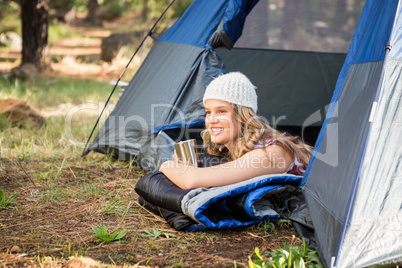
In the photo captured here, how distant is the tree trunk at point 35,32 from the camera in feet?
23.1

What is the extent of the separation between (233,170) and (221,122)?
0.35 metres

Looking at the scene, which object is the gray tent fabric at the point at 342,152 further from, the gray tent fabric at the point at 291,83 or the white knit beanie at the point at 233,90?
the gray tent fabric at the point at 291,83

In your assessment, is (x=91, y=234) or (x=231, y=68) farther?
(x=231, y=68)

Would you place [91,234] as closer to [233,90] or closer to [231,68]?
[233,90]

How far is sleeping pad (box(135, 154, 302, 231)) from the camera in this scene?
2.26 meters

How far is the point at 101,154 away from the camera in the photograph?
4039 millimetres

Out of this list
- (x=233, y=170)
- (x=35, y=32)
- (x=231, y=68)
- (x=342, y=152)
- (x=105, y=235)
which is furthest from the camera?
(x=35, y=32)

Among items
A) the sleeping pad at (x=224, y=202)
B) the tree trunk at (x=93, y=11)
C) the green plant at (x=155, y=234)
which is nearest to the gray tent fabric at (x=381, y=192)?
the sleeping pad at (x=224, y=202)

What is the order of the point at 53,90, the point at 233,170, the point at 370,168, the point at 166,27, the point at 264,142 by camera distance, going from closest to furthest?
the point at 370,168 < the point at 233,170 < the point at 264,142 < the point at 53,90 < the point at 166,27

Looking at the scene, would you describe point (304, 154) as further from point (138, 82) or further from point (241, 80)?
point (138, 82)

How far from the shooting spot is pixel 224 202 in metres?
2.33

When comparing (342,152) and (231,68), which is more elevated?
(231,68)

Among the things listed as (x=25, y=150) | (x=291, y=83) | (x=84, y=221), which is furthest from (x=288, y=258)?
(x=291, y=83)

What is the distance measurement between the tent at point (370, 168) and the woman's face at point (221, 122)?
68 cm
